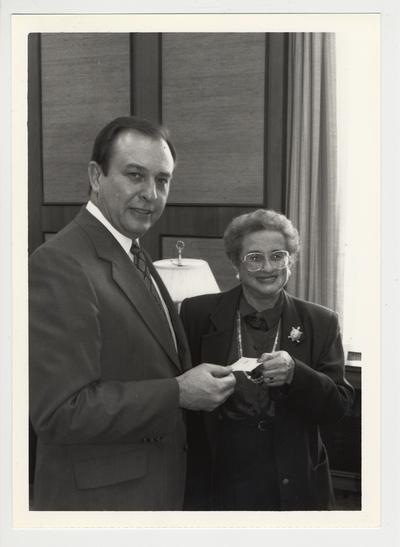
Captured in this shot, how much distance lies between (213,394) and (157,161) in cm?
67

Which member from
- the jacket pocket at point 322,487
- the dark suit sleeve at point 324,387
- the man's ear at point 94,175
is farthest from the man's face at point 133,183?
the jacket pocket at point 322,487

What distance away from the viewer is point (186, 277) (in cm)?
167

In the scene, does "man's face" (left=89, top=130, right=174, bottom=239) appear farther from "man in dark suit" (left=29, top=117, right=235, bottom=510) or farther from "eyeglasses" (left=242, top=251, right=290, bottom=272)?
"eyeglasses" (left=242, top=251, right=290, bottom=272)

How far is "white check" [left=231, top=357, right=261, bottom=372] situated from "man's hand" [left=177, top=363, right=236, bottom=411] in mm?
20

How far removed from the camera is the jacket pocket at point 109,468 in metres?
1.62

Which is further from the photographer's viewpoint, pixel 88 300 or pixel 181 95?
pixel 181 95

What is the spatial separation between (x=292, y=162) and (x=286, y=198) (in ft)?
0.35

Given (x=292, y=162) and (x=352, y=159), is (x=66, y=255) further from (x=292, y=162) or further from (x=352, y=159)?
(x=352, y=159)

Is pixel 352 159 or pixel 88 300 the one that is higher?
pixel 352 159

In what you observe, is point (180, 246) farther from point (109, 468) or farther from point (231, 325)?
point (109, 468)

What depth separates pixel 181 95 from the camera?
1.69m

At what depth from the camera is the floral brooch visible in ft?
5.51
